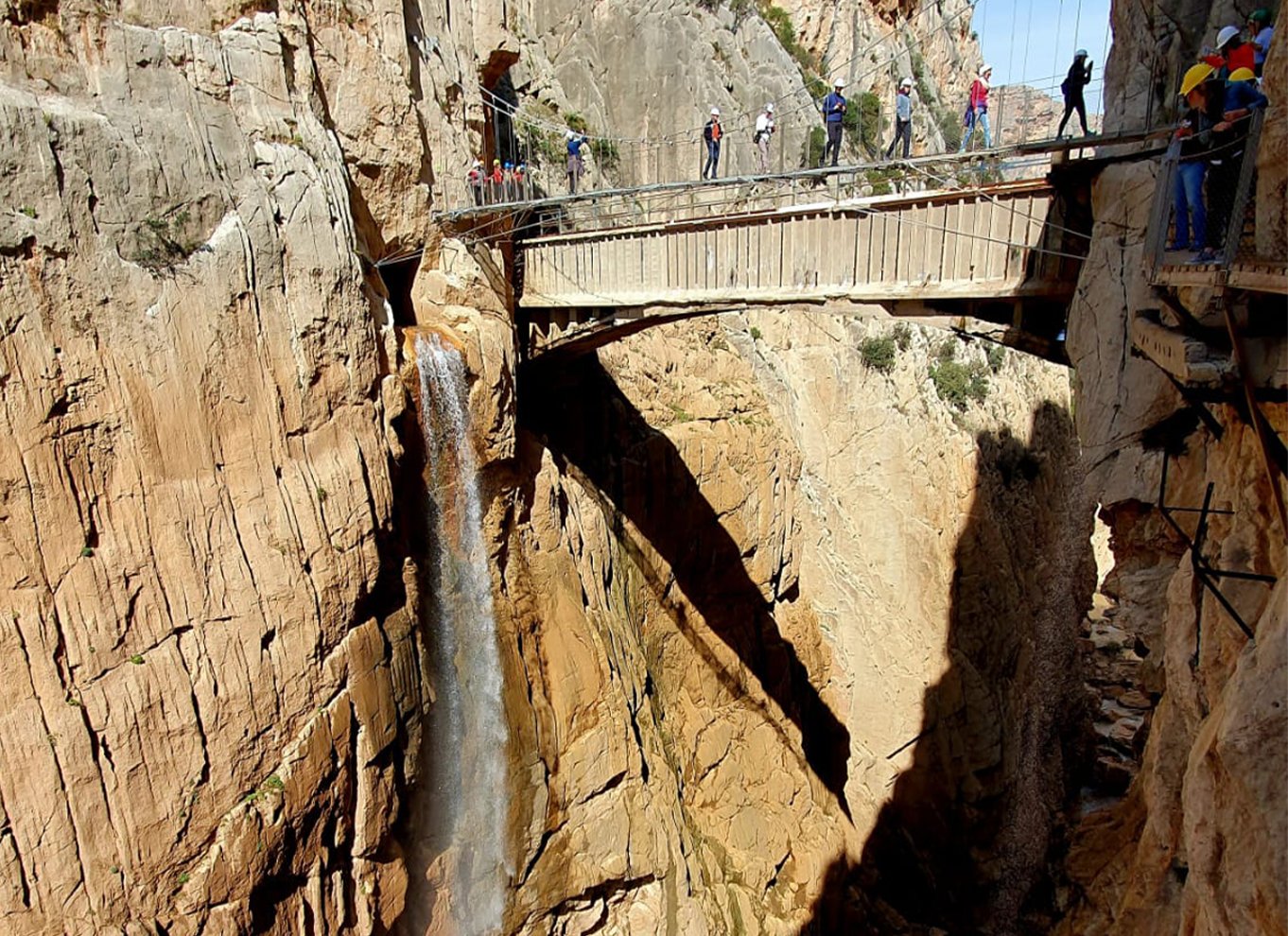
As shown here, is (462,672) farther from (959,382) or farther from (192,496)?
(959,382)

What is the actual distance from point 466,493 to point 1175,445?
324 inches

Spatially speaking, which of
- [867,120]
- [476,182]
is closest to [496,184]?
[476,182]

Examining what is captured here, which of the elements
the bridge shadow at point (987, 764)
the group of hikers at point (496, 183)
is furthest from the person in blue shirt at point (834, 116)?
the bridge shadow at point (987, 764)

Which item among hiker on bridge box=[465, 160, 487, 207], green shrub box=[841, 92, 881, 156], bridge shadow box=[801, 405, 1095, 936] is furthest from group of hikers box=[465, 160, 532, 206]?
green shrub box=[841, 92, 881, 156]

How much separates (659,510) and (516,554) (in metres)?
3.95

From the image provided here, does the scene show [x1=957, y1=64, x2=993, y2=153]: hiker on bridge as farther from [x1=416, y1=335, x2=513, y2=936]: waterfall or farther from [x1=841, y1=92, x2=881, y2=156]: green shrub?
[x1=841, y1=92, x2=881, y2=156]: green shrub

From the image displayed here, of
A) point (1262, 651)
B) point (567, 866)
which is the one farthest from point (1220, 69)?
point (567, 866)

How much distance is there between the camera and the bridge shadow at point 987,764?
16.3m

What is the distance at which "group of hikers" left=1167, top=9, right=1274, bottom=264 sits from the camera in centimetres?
511

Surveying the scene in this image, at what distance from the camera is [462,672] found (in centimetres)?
1123

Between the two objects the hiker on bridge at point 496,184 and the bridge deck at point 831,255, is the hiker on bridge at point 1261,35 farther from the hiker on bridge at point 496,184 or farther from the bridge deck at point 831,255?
the hiker on bridge at point 496,184

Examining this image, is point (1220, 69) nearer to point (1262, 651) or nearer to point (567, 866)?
point (1262, 651)

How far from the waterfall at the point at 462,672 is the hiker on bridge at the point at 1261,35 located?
28.2ft

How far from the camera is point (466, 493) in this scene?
11.2 meters
